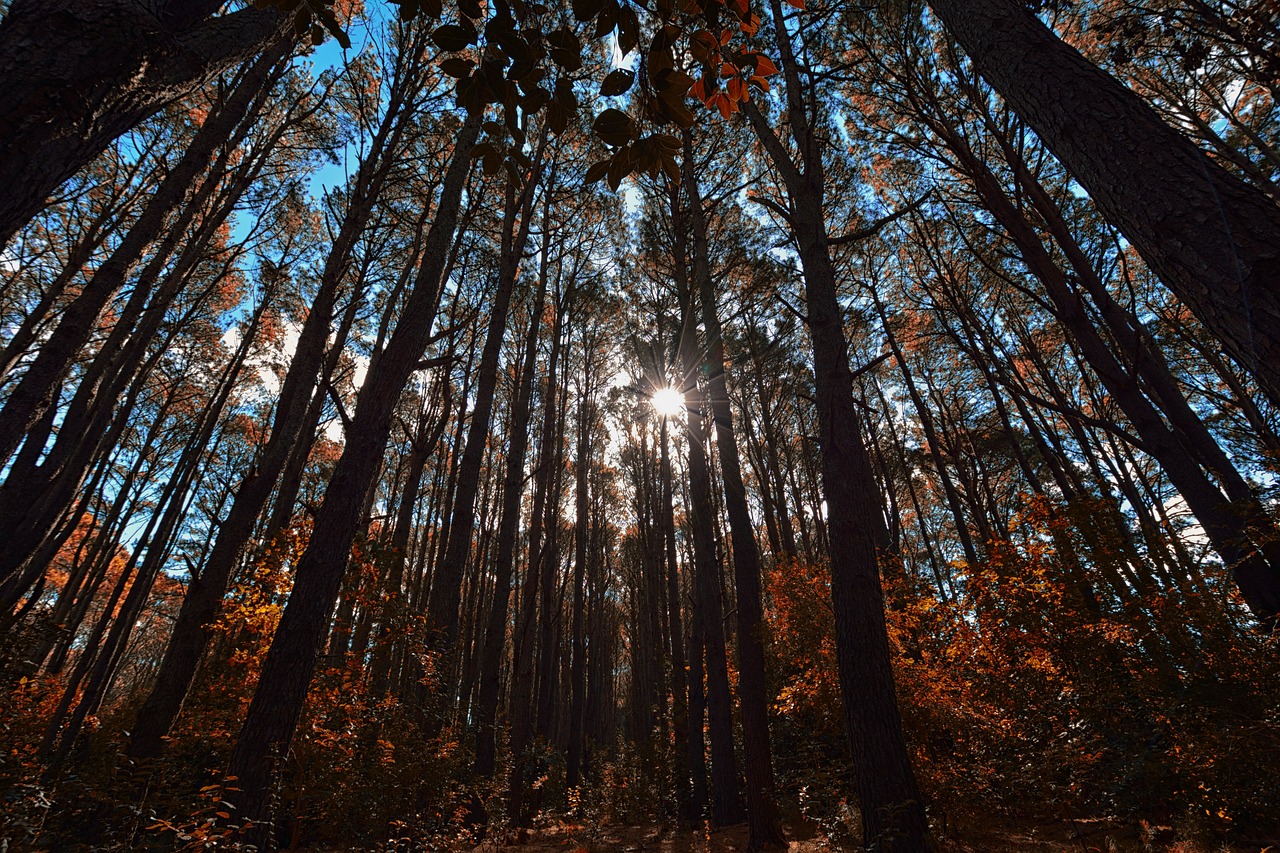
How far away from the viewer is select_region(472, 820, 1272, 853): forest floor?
381 cm

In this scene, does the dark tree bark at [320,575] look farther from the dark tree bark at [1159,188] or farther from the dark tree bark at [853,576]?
the dark tree bark at [853,576]

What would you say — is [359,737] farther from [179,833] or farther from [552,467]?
[552,467]

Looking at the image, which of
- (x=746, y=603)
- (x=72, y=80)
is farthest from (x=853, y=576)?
(x=72, y=80)

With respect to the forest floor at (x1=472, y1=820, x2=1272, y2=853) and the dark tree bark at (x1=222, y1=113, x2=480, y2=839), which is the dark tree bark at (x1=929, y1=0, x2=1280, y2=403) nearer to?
the dark tree bark at (x1=222, y1=113, x2=480, y2=839)

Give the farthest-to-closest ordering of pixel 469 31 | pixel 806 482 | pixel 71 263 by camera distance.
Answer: pixel 806 482 < pixel 71 263 < pixel 469 31

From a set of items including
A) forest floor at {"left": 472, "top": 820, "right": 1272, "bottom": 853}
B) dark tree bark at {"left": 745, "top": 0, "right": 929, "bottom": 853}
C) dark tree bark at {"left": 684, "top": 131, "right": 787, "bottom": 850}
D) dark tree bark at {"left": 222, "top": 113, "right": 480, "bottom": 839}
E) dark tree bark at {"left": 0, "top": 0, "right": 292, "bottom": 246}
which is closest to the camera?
dark tree bark at {"left": 0, "top": 0, "right": 292, "bottom": 246}

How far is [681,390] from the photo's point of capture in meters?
8.42

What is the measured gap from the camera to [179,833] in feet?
6.51

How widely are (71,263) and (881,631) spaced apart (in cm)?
983

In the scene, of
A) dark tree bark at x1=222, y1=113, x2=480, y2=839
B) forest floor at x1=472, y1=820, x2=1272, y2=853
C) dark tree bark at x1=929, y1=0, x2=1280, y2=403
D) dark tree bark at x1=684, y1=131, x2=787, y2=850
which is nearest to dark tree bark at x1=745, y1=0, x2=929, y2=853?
forest floor at x1=472, y1=820, x2=1272, y2=853

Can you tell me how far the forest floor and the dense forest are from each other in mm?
73

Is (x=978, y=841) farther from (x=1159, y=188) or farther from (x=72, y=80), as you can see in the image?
(x=72, y=80)

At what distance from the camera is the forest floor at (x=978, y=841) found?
381 cm

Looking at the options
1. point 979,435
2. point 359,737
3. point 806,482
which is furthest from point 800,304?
point 359,737
